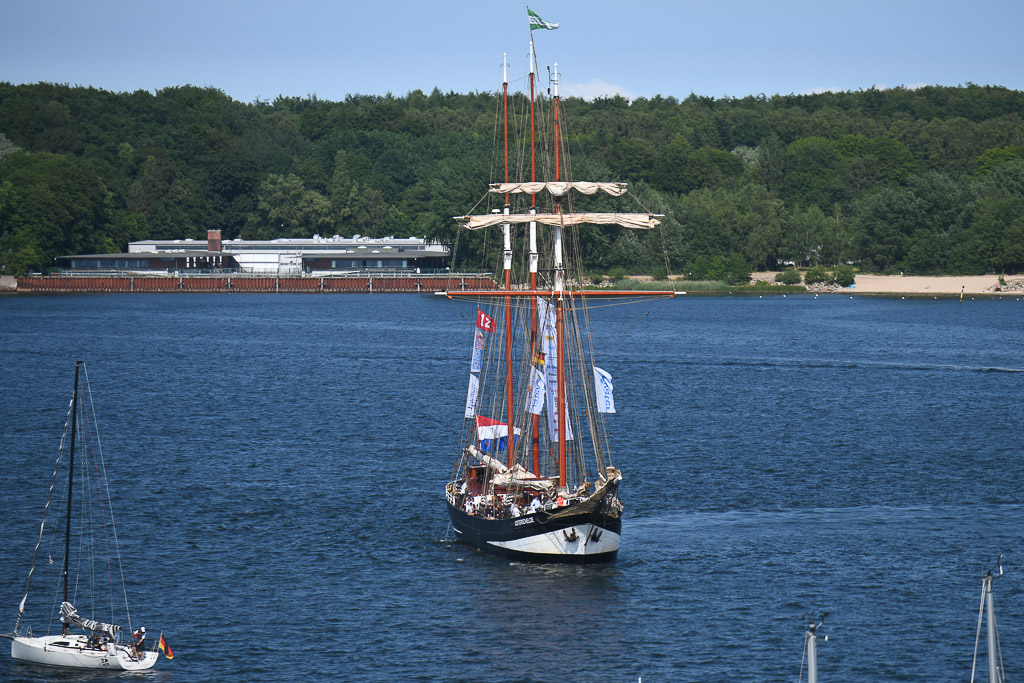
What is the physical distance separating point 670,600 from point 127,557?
28.9 metres

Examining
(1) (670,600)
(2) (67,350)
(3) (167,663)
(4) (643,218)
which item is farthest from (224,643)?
(2) (67,350)

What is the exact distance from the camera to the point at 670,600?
62.1 m

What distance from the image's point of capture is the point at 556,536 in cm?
6588

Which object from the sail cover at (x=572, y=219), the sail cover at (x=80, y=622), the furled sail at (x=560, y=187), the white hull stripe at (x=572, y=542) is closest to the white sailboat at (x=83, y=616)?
the sail cover at (x=80, y=622)

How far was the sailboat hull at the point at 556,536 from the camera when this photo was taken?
65312 millimetres

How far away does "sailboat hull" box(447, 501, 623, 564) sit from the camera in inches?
2571

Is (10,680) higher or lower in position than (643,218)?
lower

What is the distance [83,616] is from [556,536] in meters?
22.8

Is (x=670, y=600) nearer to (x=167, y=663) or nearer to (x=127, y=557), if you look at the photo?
(x=167, y=663)

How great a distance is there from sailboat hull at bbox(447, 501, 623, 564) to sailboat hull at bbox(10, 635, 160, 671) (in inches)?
775

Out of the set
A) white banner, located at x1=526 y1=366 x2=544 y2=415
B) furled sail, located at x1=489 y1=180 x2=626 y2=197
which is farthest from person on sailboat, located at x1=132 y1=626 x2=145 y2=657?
furled sail, located at x1=489 y1=180 x2=626 y2=197

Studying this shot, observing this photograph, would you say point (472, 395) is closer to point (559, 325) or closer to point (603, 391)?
point (559, 325)

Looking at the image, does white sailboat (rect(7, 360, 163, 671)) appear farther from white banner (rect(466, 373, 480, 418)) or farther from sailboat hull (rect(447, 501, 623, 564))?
white banner (rect(466, 373, 480, 418))

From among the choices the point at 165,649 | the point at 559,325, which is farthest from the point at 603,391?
the point at 165,649
